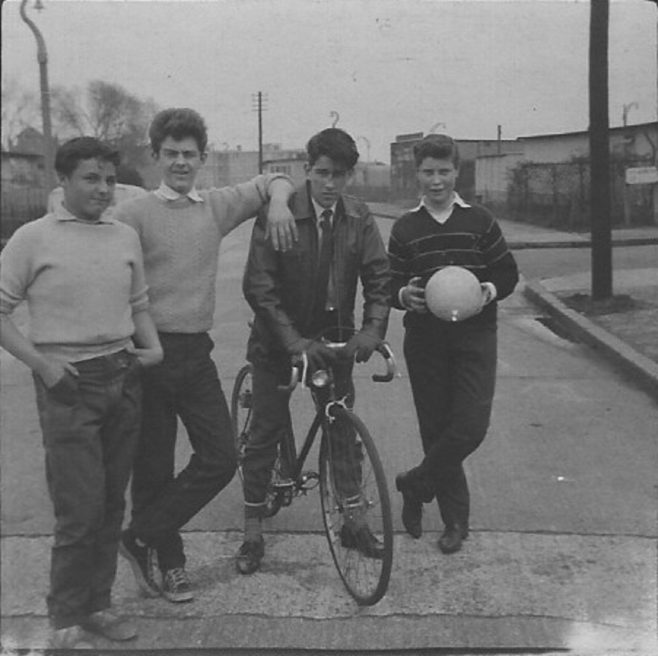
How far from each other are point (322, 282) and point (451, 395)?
735 mm

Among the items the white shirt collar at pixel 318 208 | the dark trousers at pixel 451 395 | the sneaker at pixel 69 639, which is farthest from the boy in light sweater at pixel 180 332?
the dark trousers at pixel 451 395

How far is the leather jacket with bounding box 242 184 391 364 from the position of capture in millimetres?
3449

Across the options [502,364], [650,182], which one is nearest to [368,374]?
[502,364]

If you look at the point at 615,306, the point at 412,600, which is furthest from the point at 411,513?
the point at 615,306

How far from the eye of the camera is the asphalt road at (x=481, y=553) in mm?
3207

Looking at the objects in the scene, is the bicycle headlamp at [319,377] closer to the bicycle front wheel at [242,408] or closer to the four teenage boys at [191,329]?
the four teenage boys at [191,329]

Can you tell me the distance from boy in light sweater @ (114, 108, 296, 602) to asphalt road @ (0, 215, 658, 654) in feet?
0.75

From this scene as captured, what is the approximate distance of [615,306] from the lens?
9031 mm

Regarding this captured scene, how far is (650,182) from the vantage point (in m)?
7.61

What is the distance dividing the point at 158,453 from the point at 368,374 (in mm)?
3568

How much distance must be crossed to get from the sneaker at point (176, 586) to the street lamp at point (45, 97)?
1.41m

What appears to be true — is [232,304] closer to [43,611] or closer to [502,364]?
[502,364]

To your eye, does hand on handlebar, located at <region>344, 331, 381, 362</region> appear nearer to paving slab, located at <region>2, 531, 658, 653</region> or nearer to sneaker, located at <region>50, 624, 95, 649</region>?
paving slab, located at <region>2, 531, 658, 653</region>

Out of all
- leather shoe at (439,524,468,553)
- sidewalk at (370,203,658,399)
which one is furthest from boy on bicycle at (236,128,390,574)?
sidewalk at (370,203,658,399)
